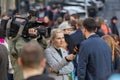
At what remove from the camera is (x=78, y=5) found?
41.3 meters

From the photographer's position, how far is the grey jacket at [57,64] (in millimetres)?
8516

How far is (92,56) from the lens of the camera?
8.02 metres

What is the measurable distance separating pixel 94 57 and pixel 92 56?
3 cm

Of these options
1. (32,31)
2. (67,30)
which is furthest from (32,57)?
(67,30)

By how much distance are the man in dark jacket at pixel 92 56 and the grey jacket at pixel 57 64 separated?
0.45 m

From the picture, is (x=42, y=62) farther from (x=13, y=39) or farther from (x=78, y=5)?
(x=78, y=5)

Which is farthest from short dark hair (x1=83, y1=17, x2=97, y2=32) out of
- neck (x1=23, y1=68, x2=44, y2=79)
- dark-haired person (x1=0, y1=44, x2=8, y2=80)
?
neck (x1=23, y1=68, x2=44, y2=79)

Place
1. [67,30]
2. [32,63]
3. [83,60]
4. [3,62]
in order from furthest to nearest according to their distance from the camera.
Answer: [67,30] < [3,62] < [83,60] < [32,63]

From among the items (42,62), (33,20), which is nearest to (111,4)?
(33,20)

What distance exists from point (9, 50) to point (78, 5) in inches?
1265

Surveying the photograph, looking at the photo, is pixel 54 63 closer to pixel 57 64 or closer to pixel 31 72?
pixel 57 64

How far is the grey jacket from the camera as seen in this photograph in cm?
852

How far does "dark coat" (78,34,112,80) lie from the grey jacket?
46 centimetres

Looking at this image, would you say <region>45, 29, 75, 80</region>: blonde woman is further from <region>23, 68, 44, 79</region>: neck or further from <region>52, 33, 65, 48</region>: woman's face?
<region>23, 68, 44, 79</region>: neck
